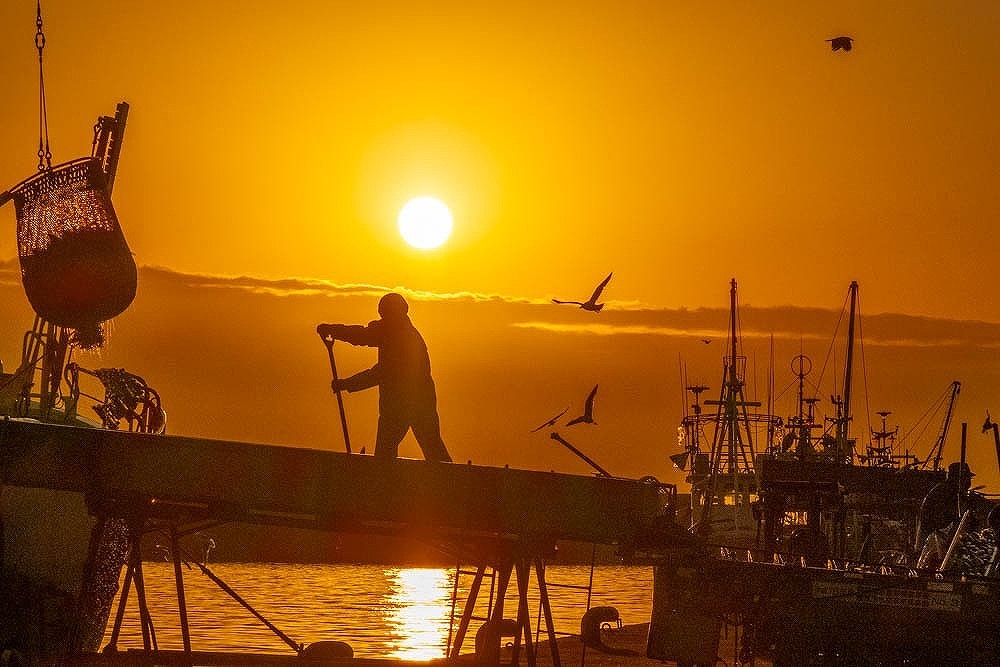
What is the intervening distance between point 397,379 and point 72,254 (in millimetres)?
3892

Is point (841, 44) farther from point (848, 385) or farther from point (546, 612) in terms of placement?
point (848, 385)

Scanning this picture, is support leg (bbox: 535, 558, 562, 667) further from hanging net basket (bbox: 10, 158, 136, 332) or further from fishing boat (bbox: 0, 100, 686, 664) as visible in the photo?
hanging net basket (bbox: 10, 158, 136, 332)

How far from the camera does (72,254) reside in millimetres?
16031

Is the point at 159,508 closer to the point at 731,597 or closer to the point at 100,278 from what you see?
the point at 100,278

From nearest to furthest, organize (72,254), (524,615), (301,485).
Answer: (301,485) < (524,615) < (72,254)

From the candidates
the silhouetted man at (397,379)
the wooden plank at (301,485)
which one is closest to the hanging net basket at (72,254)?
the silhouetted man at (397,379)

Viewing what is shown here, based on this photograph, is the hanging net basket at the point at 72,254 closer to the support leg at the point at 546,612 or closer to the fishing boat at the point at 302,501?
the fishing boat at the point at 302,501

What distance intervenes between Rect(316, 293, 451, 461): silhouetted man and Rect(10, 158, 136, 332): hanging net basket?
285 centimetres

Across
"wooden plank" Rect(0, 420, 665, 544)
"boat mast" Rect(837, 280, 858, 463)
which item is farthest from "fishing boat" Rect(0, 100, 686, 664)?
"boat mast" Rect(837, 280, 858, 463)

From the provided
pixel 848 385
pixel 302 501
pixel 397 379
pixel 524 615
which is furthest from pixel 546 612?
pixel 848 385

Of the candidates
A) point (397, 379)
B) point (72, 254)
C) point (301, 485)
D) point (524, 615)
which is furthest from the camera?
point (72, 254)

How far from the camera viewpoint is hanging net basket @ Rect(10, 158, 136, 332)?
1606 cm

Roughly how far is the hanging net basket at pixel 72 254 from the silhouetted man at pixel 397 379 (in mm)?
2851

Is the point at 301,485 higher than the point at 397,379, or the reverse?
the point at 397,379
